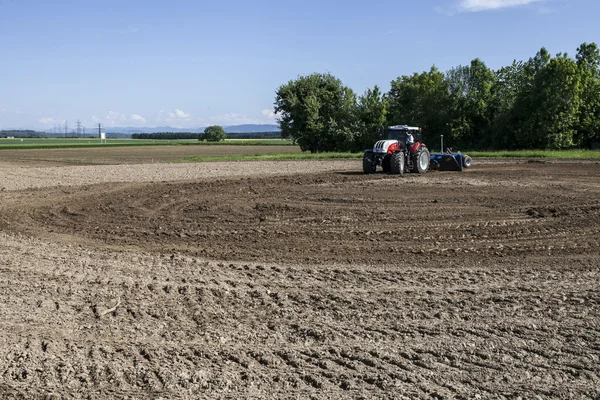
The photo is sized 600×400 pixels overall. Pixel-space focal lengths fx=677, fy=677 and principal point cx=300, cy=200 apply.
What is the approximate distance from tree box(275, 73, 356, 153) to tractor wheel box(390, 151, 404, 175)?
98.4ft

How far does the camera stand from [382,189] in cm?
2170

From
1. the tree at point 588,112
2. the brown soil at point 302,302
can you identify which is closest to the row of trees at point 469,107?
the tree at point 588,112

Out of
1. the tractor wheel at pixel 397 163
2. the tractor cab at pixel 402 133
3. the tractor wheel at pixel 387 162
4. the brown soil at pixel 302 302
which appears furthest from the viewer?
the tractor cab at pixel 402 133

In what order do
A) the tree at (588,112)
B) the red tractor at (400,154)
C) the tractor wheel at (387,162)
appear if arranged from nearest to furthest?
the red tractor at (400,154)
the tractor wheel at (387,162)
the tree at (588,112)

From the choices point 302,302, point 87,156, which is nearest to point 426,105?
point 87,156

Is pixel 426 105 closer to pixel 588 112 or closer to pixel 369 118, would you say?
pixel 369 118

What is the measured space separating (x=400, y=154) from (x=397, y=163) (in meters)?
0.40

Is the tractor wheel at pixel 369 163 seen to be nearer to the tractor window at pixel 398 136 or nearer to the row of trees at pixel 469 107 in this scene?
the tractor window at pixel 398 136

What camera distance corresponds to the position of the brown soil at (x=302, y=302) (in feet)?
19.8

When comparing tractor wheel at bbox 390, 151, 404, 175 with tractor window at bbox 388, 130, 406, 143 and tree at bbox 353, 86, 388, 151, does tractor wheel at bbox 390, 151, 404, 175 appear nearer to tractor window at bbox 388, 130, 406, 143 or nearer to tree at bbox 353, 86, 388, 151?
tractor window at bbox 388, 130, 406, 143

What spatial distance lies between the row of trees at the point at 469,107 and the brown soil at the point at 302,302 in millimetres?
34958

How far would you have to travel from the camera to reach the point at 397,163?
2670 cm

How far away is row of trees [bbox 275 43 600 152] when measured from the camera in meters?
49.5

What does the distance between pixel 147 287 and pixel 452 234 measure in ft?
21.8
